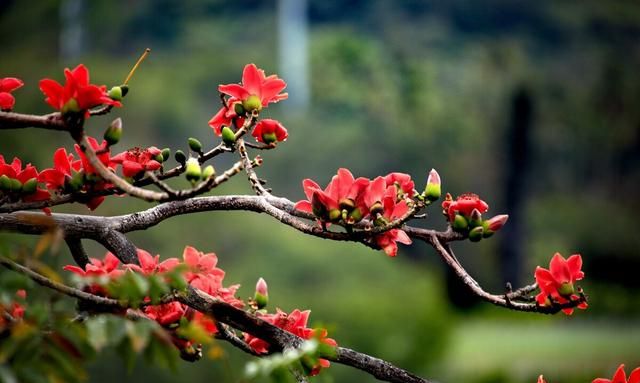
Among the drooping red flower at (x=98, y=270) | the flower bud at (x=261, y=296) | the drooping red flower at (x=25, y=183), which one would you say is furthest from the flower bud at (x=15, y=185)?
the flower bud at (x=261, y=296)

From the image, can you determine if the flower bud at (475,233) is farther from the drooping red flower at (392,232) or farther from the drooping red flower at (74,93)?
the drooping red flower at (74,93)

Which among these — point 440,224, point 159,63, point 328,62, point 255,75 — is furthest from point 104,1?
point 255,75

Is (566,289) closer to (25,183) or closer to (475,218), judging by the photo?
(475,218)

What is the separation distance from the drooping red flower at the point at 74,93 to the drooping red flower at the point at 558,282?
23.6 inches

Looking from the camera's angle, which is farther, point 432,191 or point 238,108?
point 238,108

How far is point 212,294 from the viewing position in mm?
1394

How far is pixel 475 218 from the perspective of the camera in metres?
1.22

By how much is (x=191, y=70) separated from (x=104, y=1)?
287 centimetres

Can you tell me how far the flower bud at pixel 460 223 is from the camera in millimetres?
1219

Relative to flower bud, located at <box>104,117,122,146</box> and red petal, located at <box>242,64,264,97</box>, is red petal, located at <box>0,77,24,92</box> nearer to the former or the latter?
flower bud, located at <box>104,117,122,146</box>

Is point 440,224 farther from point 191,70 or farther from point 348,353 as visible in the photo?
point 348,353

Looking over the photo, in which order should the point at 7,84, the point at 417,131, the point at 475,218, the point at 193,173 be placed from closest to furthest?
the point at 193,173 < the point at 475,218 < the point at 7,84 < the point at 417,131

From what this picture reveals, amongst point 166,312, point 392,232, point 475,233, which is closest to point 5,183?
point 166,312

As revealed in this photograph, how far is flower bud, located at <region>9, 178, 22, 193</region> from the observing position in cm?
129
